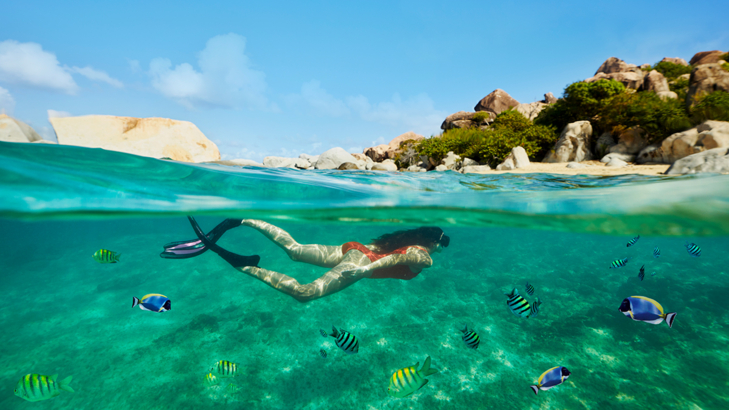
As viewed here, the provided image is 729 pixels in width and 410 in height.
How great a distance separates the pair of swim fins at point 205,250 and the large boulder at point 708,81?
81.7 ft

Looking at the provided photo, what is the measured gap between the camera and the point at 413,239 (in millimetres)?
8547

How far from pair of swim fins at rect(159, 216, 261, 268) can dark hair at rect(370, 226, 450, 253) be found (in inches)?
146

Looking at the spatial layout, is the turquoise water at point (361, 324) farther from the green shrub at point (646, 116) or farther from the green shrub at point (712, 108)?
the green shrub at point (712, 108)

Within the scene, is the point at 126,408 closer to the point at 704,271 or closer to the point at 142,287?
the point at 142,287

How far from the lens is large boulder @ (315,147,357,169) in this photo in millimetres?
19156

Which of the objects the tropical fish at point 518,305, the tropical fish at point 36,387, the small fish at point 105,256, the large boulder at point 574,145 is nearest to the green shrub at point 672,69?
the large boulder at point 574,145

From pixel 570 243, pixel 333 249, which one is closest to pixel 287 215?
pixel 333 249

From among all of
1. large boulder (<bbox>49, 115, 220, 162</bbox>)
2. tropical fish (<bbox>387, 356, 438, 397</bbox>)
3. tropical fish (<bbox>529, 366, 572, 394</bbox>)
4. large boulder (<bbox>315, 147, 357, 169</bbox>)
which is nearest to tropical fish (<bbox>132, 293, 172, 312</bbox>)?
tropical fish (<bbox>387, 356, 438, 397</bbox>)

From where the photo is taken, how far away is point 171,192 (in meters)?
7.07

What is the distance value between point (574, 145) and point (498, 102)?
22.6 meters

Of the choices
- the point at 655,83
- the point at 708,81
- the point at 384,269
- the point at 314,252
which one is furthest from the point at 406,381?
the point at 655,83

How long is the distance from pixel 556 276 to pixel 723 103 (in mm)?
11638

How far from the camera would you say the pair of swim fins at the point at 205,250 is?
7.40m

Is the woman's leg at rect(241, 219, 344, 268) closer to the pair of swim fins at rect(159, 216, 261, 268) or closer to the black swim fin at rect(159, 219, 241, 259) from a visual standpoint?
the pair of swim fins at rect(159, 216, 261, 268)
